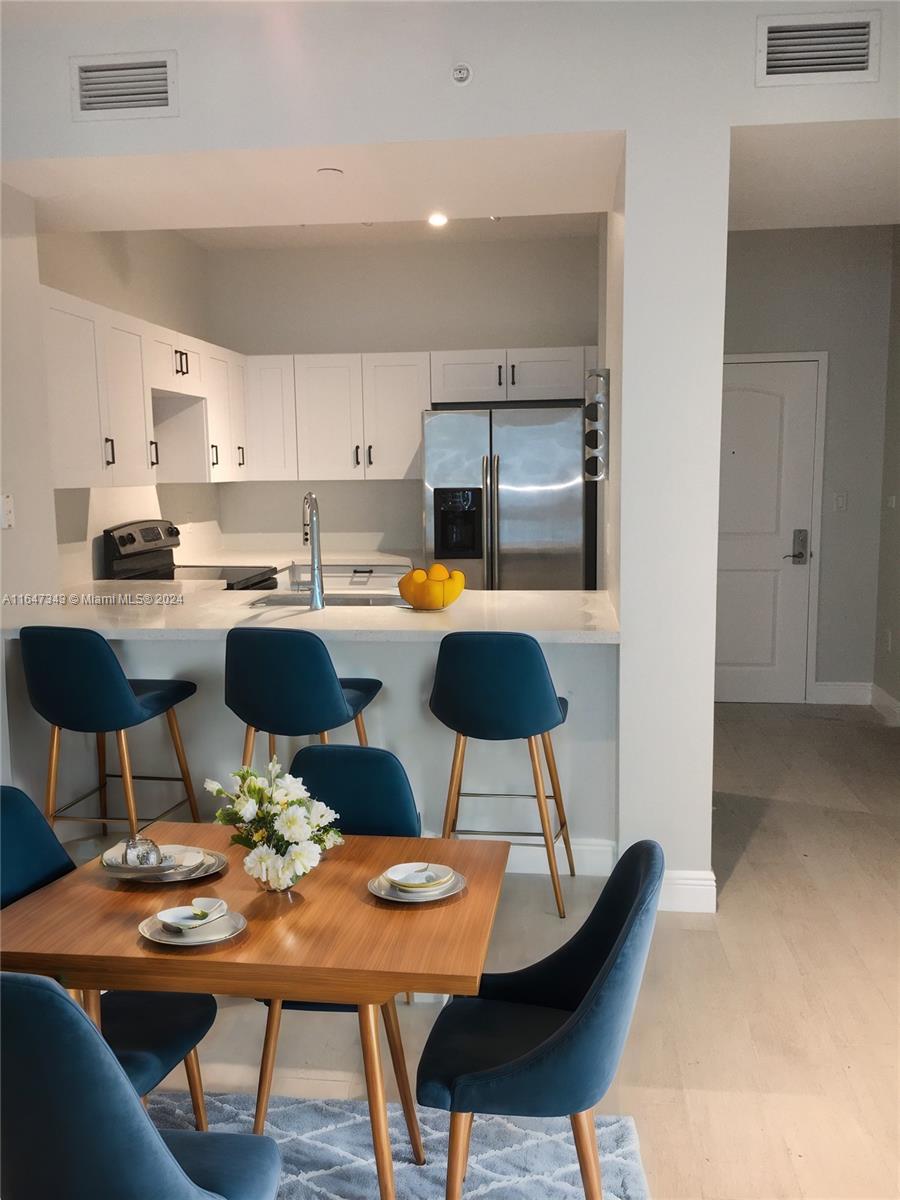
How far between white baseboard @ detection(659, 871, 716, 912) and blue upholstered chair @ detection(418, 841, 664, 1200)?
146cm

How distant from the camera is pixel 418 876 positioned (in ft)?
6.23

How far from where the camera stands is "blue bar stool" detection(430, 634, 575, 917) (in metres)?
3.02

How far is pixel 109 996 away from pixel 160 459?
3988mm

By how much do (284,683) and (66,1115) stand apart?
1.95 meters

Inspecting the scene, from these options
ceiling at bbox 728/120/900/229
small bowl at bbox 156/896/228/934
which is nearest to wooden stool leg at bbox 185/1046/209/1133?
small bowl at bbox 156/896/228/934

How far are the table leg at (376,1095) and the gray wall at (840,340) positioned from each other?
4.73m

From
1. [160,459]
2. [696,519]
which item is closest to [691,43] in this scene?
[696,519]

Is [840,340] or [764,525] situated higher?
[840,340]

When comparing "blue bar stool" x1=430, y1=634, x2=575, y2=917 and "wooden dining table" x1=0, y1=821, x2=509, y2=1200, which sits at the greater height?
"blue bar stool" x1=430, y1=634, x2=575, y2=917

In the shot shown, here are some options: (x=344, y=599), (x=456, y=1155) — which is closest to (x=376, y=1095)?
(x=456, y=1155)

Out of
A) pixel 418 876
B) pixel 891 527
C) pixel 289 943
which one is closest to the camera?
pixel 289 943

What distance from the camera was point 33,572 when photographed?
3701 millimetres

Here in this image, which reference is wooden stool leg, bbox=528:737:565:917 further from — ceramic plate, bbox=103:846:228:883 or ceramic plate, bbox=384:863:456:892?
ceramic plate, bbox=103:846:228:883

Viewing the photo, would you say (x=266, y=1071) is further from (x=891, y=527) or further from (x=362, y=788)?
(x=891, y=527)
